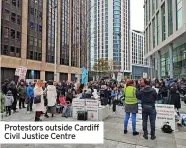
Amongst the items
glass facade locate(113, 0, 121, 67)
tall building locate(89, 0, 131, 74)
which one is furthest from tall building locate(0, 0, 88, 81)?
glass facade locate(113, 0, 121, 67)

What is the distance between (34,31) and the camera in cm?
4047

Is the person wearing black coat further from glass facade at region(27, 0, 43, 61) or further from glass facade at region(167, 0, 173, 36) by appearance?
glass facade at region(27, 0, 43, 61)

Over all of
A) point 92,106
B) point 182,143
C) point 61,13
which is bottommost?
point 182,143

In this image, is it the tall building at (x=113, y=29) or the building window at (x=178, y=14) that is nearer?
the building window at (x=178, y=14)

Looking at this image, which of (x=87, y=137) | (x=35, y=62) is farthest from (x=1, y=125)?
(x=35, y=62)

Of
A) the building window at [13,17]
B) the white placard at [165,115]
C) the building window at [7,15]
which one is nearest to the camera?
the white placard at [165,115]

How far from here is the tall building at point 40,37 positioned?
33.0 meters

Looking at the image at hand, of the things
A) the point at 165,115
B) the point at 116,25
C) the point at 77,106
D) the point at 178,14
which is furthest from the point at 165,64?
the point at 116,25

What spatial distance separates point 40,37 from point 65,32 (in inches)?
538

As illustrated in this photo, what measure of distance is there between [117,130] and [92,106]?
2.04 metres

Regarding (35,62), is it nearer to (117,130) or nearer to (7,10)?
(7,10)

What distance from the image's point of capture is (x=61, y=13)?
53.1 m

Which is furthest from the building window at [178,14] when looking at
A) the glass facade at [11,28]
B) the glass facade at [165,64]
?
the glass facade at [11,28]
